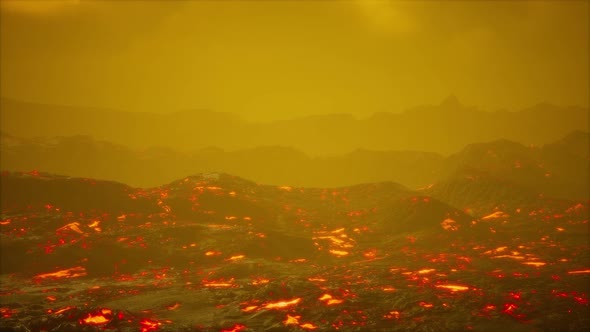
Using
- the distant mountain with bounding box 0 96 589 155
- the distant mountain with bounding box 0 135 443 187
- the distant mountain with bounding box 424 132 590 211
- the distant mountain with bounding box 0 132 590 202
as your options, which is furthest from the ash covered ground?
the distant mountain with bounding box 0 96 589 155

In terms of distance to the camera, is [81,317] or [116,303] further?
[116,303]

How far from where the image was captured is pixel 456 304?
15500 mm

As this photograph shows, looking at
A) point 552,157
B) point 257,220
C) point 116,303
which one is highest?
point 552,157

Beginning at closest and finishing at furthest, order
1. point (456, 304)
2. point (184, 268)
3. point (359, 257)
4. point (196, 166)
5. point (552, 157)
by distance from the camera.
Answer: point (456, 304), point (184, 268), point (359, 257), point (552, 157), point (196, 166)

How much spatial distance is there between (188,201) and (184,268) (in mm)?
13052

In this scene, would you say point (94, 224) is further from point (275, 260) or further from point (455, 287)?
point (455, 287)

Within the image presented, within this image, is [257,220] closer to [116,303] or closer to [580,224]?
[116,303]

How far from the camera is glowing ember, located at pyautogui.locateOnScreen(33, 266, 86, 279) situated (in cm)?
2311

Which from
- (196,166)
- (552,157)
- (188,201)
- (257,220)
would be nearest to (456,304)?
(257,220)

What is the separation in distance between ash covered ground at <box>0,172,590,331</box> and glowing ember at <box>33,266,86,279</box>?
125mm

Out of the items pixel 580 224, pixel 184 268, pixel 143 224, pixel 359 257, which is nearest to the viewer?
pixel 184 268

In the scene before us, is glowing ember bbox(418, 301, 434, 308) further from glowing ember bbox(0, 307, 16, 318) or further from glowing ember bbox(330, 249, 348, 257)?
glowing ember bbox(0, 307, 16, 318)

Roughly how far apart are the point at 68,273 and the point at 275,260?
43.0 ft

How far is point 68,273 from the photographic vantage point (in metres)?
23.7
